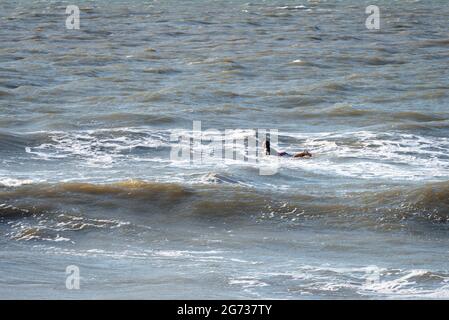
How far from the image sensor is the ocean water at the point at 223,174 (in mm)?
13734

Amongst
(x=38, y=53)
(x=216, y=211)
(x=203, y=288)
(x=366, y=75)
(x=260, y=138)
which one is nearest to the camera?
(x=203, y=288)

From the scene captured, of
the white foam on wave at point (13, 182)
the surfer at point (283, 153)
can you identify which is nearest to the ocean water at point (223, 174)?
the white foam on wave at point (13, 182)

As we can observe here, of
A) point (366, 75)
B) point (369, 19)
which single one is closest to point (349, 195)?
point (366, 75)

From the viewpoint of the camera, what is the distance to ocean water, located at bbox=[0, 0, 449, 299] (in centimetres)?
1373

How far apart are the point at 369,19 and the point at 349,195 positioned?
129 feet

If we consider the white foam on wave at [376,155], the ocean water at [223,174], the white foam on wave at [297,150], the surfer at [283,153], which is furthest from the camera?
the surfer at [283,153]

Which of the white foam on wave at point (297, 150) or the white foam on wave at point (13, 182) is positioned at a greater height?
the white foam on wave at point (13, 182)

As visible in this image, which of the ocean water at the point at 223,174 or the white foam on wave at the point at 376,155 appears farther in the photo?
the white foam on wave at the point at 376,155

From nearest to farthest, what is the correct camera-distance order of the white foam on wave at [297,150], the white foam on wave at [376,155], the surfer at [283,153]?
the white foam on wave at [376,155] < the white foam on wave at [297,150] < the surfer at [283,153]

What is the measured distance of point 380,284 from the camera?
13211mm

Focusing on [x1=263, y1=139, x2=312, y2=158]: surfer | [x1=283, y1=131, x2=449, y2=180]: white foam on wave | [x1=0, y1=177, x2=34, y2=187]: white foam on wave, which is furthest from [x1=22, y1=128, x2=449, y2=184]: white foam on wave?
[x1=0, y1=177, x2=34, y2=187]: white foam on wave

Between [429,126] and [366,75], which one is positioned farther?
[366,75]

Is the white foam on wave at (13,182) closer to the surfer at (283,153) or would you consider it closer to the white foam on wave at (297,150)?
the white foam on wave at (297,150)

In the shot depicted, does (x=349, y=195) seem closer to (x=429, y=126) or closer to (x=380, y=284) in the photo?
(x=380, y=284)
